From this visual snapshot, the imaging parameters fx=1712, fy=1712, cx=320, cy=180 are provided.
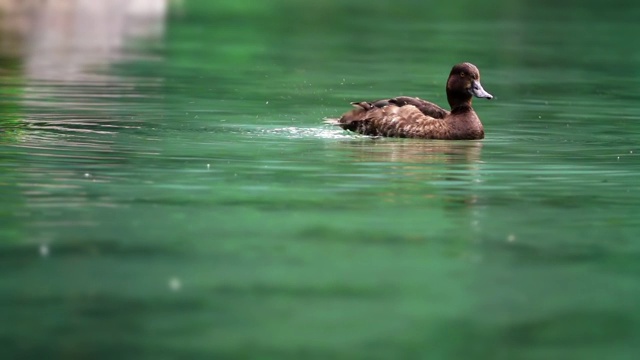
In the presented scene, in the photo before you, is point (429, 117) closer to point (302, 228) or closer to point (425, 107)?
point (425, 107)

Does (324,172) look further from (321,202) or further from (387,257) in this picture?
(387,257)

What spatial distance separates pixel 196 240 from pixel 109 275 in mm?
1326

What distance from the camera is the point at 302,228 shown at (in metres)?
11.8

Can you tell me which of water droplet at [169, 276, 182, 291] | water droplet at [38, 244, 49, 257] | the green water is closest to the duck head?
the green water

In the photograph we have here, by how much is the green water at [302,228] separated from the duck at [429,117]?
0.84ft

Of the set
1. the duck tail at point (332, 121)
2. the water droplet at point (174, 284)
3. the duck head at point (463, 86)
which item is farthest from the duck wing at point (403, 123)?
the water droplet at point (174, 284)

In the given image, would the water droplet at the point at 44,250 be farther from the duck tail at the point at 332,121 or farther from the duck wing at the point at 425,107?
the duck tail at the point at 332,121

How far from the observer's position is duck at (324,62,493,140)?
18984mm

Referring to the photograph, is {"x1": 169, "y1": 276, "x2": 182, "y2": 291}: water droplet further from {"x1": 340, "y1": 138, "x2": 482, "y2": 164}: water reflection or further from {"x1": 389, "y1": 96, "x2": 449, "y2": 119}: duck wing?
{"x1": 389, "y1": 96, "x2": 449, "y2": 119}: duck wing

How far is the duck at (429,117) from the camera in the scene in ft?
62.3

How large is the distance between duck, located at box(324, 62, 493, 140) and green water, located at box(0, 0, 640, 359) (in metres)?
0.26

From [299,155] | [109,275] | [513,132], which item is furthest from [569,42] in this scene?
[109,275]

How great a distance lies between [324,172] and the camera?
599 inches

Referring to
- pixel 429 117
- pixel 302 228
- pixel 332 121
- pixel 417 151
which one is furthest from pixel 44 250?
pixel 332 121
